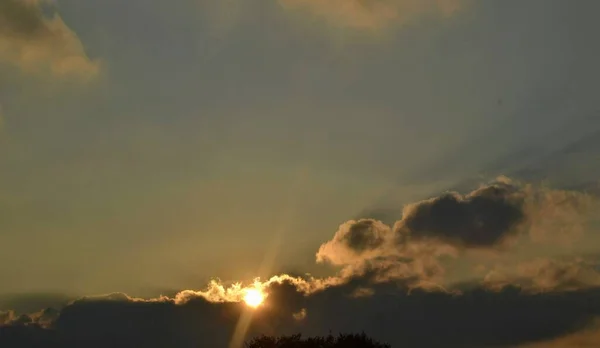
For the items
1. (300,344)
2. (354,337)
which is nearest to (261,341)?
(300,344)

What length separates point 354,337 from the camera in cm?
9962

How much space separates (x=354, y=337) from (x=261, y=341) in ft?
50.2

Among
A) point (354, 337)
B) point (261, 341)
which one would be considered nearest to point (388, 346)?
point (354, 337)

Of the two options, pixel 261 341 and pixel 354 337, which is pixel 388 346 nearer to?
pixel 354 337

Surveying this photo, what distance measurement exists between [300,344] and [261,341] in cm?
727

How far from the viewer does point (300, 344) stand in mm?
102062

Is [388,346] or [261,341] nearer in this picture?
[388,346]

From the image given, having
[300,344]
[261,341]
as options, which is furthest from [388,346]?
[261,341]

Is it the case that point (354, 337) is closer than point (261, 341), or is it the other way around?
point (354, 337)

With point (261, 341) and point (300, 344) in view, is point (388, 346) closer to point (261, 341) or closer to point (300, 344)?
point (300, 344)

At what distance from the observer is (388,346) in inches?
3925

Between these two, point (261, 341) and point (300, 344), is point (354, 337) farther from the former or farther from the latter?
point (261, 341)

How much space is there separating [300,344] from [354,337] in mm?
8221
